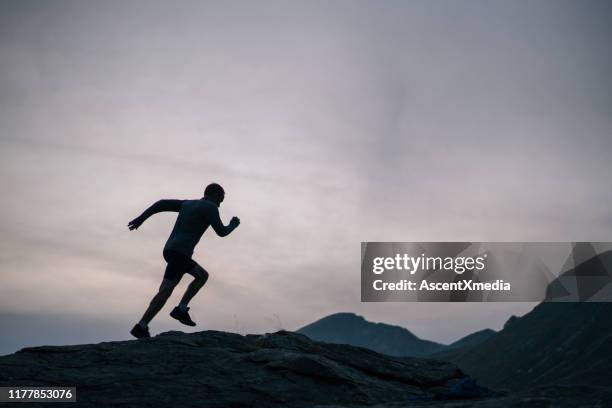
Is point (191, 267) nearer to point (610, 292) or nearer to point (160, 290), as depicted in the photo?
point (160, 290)

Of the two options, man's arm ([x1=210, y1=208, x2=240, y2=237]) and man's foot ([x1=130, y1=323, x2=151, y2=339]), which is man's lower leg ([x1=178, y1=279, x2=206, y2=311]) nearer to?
man's foot ([x1=130, y1=323, x2=151, y2=339])

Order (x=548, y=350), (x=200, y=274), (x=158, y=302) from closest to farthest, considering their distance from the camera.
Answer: (x=158, y=302) → (x=200, y=274) → (x=548, y=350)

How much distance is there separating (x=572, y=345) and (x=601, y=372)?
2824cm

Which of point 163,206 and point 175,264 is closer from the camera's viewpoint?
point 175,264

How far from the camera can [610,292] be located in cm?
17488

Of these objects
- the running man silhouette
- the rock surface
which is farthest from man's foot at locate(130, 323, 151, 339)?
the rock surface

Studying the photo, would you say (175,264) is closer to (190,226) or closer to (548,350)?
(190,226)

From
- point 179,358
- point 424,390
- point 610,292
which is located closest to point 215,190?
point 179,358

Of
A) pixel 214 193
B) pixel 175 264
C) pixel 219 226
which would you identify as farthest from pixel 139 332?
pixel 214 193

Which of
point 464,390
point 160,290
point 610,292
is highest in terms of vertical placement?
point 610,292

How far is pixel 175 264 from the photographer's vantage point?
10211mm

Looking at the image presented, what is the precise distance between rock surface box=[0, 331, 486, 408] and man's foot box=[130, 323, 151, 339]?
0.37 feet

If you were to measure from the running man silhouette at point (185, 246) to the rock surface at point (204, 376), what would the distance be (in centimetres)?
53

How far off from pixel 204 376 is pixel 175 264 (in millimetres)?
2171
